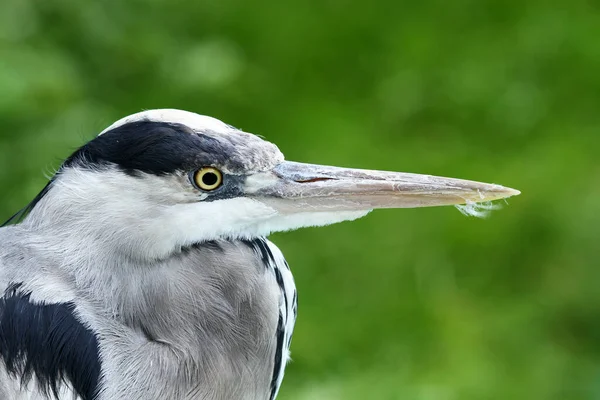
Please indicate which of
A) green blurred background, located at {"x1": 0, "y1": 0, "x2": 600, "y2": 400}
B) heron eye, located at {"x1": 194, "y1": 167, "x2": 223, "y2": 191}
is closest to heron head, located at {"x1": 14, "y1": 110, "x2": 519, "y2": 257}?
heron eye, located at {"x1": 194, "y1": 167, "x2": 223, "y2": 191}

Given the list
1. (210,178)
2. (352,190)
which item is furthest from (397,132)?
(210,178)

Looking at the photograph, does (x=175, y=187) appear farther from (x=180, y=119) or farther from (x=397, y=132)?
(x=397, y=132)

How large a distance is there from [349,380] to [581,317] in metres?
0.91

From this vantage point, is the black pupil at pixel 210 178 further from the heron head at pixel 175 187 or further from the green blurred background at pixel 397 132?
the green blurred background at pixel 397 132

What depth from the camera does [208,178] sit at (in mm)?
1771

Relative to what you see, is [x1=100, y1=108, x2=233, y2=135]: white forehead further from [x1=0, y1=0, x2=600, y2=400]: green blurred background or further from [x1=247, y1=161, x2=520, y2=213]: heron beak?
[x1=0, y1=0, x2=600, y2=400]: green blurred background

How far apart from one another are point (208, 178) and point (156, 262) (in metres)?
0.19

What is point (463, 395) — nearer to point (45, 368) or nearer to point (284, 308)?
point (284, 308)

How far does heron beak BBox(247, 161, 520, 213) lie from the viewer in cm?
182

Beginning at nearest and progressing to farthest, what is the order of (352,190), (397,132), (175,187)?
(175,187) → (352,190) → (397,132)

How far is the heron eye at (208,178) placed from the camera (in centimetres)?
176

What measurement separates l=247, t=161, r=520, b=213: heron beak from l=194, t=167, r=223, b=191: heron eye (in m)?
0.08

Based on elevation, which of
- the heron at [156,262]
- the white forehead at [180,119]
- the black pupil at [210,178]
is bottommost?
the heron at [156,262]

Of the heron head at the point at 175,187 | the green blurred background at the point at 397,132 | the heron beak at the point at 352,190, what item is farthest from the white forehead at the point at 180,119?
the green blurred background at the point at 397,132
